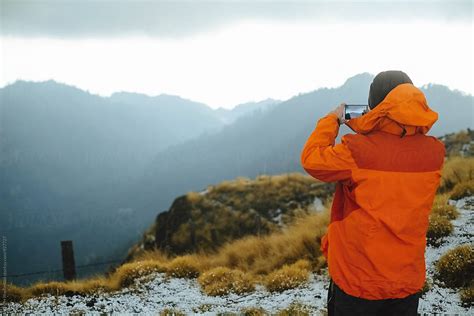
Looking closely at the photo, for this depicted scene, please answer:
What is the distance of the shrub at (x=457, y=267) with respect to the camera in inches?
210

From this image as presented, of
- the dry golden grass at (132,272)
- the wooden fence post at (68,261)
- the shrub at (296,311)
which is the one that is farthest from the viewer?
the wooden fence post at (68,261)

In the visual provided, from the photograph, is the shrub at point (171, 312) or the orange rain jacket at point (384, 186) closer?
the orange rain jacket at point (384, 186)

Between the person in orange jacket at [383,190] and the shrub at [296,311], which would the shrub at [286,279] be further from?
the person in orange jacket at [383,190]

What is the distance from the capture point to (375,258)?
254 centimetres

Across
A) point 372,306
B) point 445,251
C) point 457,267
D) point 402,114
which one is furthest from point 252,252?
point 402,114

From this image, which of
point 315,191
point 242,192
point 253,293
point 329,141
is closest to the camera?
point 329,141

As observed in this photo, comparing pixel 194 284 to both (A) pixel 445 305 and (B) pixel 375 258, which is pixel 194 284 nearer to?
(A) pixel 445 305

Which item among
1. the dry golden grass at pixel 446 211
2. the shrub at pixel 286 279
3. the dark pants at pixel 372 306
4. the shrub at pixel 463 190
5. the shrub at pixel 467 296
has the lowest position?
the shrub at pixel 286 279

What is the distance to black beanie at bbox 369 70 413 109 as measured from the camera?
8.52 ft

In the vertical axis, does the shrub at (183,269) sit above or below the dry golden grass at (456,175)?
below

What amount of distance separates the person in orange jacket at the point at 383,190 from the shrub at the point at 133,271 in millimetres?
5399

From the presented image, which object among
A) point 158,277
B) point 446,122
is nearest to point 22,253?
point 446,122

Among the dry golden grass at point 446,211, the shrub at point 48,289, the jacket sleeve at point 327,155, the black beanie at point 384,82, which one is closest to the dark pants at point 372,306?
the jacket sleeve at point 327,155

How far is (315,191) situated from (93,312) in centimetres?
1009
